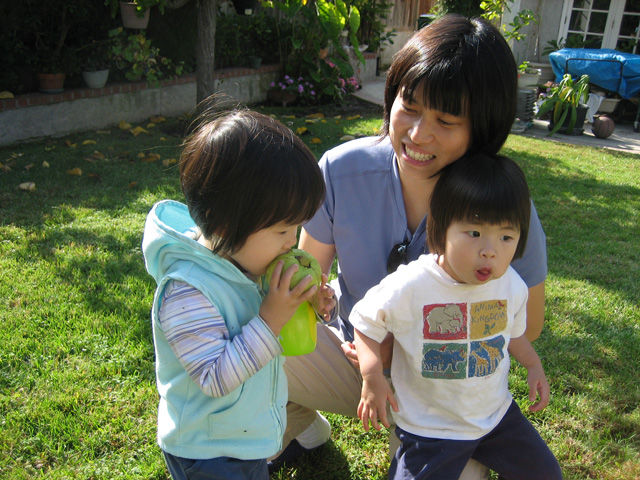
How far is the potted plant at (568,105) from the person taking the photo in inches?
341

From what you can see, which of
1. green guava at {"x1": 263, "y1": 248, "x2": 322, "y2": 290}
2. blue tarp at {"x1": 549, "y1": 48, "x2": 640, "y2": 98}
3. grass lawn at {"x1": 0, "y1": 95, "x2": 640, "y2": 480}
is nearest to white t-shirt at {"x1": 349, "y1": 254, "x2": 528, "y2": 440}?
green guava at {"x1": 263, "y1": 248, "x2": 322, "y2": 290}

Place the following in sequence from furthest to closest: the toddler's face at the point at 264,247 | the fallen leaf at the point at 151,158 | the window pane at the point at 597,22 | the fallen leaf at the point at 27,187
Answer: the window pane at the point at 597,22 → the fallen leaf at the point at 151,158 → the fallen leaf at the point at 27,187 → the toddler's face at the point at 264,247

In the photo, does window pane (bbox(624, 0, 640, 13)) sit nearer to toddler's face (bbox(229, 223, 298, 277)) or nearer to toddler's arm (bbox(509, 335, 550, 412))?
toddler's arm (bbox(509, 335, 550, 412))

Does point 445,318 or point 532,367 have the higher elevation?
point 445,318

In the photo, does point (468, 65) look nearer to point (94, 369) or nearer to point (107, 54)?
point (94, 369)

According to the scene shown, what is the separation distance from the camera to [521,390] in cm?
261

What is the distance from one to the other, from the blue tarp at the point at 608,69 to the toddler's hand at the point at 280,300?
987 cm

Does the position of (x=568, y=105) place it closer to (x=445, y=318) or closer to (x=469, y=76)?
(x=469, y=76)

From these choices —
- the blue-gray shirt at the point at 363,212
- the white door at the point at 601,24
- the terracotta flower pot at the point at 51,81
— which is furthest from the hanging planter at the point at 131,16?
the white door at the point at 601,24

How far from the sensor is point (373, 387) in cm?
166

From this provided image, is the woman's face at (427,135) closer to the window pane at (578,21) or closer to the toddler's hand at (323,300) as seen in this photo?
the toddler's hand at (323,300)

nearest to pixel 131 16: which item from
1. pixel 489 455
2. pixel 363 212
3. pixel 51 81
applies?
pixel 51 81

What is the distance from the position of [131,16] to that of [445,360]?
6044mm

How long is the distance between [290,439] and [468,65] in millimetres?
1453
